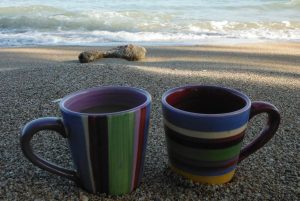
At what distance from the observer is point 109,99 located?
0.95 meters

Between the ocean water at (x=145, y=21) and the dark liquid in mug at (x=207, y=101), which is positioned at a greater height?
the dark liquid in mug at (x=207, y=101)

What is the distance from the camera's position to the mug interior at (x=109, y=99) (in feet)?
2.99

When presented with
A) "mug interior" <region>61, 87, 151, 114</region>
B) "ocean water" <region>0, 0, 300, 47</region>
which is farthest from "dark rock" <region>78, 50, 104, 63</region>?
"mug interior" <region>61, 87, 151, 114</region>

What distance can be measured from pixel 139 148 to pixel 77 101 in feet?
0.59

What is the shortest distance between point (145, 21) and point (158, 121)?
543 centimetres

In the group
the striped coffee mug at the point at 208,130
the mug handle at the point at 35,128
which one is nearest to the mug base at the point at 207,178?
the striped coffee mug at the point at 208,130

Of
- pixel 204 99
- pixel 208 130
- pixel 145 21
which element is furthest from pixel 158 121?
pixel 145 21

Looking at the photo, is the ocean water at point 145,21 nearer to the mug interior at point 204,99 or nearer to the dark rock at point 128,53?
the dark rock at point 128,53

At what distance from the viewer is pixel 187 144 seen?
0.87m

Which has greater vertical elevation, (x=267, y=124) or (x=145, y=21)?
(x=267, y=124)

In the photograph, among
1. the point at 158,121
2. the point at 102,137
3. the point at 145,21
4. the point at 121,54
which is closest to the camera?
the point at 102,137

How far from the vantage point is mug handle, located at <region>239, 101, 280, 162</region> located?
917mm

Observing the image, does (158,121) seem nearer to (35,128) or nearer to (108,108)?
(108,108)

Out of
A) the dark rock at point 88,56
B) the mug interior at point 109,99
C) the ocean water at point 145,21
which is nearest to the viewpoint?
the mug interior at point 109,99
